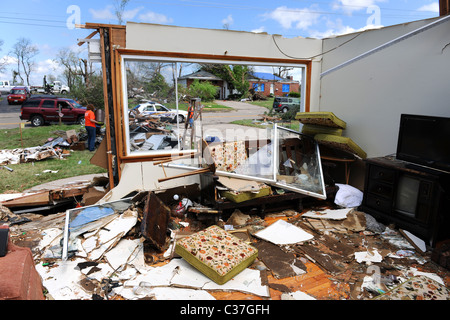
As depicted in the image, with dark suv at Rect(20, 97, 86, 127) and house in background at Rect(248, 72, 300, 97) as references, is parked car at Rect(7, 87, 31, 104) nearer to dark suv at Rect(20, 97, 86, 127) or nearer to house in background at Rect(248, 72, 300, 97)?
dark suv at Rect(20, 97, 86, 127)

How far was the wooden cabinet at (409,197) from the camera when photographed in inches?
165

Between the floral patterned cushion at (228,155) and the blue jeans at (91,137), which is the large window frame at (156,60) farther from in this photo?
the blue jeans at (91,137)

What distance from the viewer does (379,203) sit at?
502cm

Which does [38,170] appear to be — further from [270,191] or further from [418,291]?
[418,291]

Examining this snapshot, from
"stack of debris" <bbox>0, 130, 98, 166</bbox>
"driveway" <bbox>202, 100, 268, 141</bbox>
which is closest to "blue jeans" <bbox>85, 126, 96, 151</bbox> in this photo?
"stack of debris" <bbox>0, 130, 98, 166</bbox>

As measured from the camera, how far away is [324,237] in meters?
4.70

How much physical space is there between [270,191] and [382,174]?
75.9 inches

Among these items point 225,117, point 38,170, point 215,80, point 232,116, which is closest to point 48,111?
point 38,170

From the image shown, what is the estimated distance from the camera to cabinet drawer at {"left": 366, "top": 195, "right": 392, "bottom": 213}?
4.88m

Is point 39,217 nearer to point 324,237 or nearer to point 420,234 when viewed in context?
point 324,237

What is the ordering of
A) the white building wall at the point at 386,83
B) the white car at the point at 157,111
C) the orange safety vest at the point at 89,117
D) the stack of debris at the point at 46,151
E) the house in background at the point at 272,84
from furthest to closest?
1. the house in background at the point at 272,84
2. the orange safety vest at the point at 89,117
3. the stack of debris at the point at 46,151
4. the white car at the point at 157,111
5. the white building wall at the point at 386,83

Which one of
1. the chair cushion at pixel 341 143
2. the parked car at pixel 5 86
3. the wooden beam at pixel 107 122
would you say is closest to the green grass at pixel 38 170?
the wooden beam at pixel 107 122

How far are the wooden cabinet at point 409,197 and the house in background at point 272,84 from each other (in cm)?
2270

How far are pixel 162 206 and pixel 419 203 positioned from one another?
13.3ft
